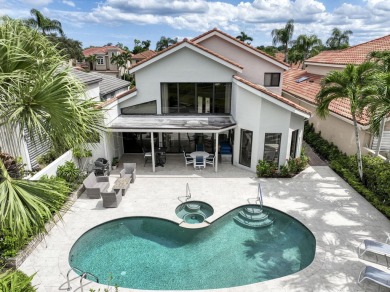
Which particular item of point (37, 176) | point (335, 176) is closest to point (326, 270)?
point (335, 176)

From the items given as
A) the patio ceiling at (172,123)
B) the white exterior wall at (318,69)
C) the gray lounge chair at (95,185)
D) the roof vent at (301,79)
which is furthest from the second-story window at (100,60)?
the gray lounge chair at (95,185)

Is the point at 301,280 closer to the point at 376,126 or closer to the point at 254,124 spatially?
the point at 376,126

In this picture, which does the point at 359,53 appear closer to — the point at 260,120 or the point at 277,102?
the point at 277,102

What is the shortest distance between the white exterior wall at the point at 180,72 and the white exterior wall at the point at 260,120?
6.91 feet

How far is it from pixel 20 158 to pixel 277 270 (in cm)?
1423

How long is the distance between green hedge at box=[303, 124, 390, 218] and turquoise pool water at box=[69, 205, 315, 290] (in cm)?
536

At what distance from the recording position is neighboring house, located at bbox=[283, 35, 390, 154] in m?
19.3

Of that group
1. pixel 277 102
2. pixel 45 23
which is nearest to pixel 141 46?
pixel 45 23

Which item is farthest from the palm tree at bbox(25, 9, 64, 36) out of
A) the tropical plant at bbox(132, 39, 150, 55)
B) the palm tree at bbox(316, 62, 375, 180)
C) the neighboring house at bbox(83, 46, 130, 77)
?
the palm tree at bbox(316, 62, 375, 180)

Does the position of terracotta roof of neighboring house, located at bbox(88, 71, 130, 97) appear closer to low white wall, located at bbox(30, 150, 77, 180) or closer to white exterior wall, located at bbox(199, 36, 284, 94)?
low white wall, located at bbox(30, 150, 77, 180)

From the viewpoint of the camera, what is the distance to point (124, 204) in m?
15.9

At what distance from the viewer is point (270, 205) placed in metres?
15.7

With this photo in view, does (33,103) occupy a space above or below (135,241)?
above

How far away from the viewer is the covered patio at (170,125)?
19.3 metres
